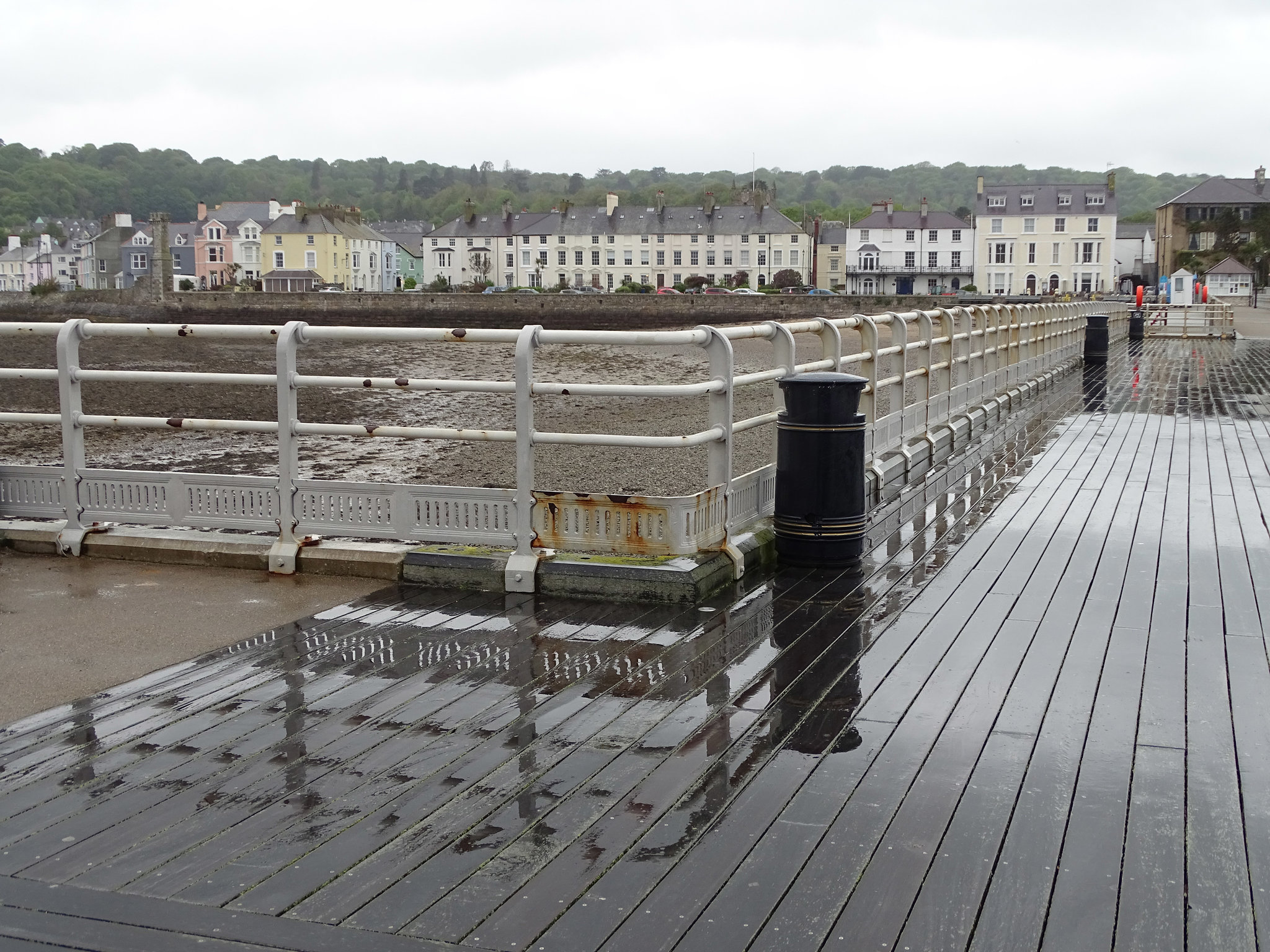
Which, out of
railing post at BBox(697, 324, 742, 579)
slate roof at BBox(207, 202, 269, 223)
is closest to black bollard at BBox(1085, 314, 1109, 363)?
railing post at BBox(697, 324, 742, 579)

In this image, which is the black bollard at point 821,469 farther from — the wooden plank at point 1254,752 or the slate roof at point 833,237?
the slate roof at point 833,237

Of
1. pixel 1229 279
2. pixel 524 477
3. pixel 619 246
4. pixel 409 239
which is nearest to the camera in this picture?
pixel 524 477

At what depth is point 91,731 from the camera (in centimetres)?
430

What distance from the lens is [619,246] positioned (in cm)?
11975

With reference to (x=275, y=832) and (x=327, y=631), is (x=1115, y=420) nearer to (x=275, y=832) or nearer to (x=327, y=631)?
(x=327, y=631)

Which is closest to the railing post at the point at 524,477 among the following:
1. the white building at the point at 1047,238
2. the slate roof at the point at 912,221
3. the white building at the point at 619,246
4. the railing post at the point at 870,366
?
the railing post at the point at 870,366

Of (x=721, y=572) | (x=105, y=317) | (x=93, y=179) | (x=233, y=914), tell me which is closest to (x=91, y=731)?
(x=233, y=914)

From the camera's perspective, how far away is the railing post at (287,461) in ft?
21.1

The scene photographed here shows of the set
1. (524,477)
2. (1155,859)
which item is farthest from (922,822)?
(524,477)

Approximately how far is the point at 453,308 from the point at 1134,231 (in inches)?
3101

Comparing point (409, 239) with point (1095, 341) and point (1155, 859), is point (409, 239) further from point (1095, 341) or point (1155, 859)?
point (1155, 859)

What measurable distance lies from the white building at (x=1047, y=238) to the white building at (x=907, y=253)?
3218 mm

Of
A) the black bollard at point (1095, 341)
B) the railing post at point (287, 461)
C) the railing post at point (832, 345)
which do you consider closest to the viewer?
the railing post at point (287, 461)

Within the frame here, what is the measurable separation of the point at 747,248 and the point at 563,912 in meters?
116
